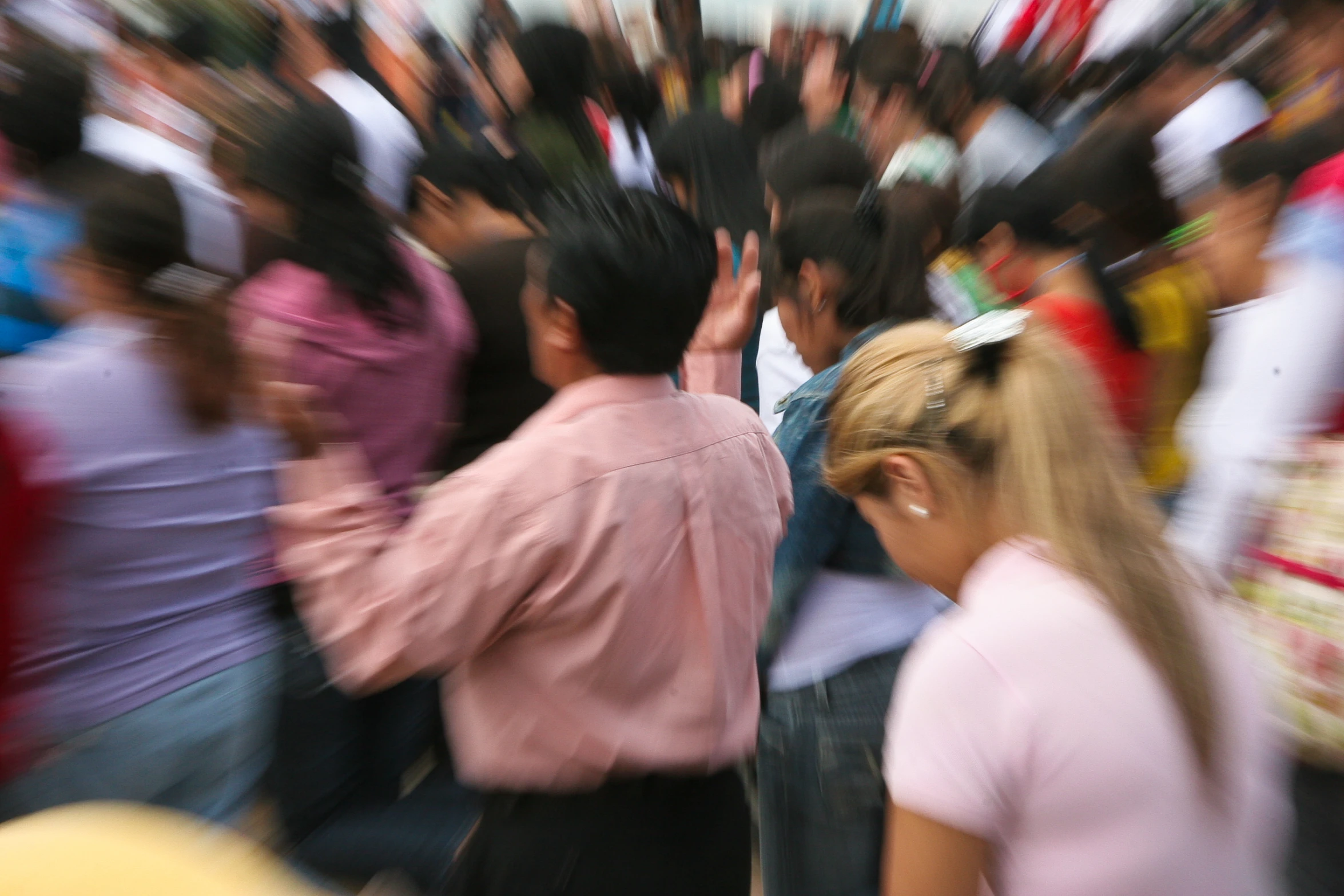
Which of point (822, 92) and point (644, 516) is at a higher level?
point (822, 92)

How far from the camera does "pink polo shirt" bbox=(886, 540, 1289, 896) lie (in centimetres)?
79

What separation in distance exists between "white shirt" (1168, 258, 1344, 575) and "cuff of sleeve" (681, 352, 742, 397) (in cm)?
80

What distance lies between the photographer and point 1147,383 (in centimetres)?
200

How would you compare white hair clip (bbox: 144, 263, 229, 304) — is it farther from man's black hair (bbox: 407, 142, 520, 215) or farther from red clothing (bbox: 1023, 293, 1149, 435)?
red clothing (bbox: 1023, 293, 1149, 435)

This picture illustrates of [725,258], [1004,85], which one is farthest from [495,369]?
[1004,85]

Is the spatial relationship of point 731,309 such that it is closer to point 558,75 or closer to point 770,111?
point 558,75

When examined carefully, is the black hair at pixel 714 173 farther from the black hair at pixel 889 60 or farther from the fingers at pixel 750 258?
the black hair at pixel 889 60

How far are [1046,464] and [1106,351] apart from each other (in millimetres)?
1141

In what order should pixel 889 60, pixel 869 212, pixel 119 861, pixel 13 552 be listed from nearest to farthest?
pixel 119 861, pixel 13 552, pixel 869 212, pixel 889 60

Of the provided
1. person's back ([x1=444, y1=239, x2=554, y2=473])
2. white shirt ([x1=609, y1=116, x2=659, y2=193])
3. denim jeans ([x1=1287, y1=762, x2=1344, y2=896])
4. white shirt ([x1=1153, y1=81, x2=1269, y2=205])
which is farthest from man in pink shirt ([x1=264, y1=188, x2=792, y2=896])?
white shirt ([x1=1153, y1=81, x2=1269, y2=205])

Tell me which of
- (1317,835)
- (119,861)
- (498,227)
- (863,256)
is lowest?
(1317,835)

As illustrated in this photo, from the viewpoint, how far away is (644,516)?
117 cm

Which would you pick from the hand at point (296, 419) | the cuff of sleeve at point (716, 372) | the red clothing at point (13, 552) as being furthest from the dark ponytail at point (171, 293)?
the cuff of sleeve at point (716, 372)

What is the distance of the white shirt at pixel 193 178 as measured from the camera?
90.4 inches
